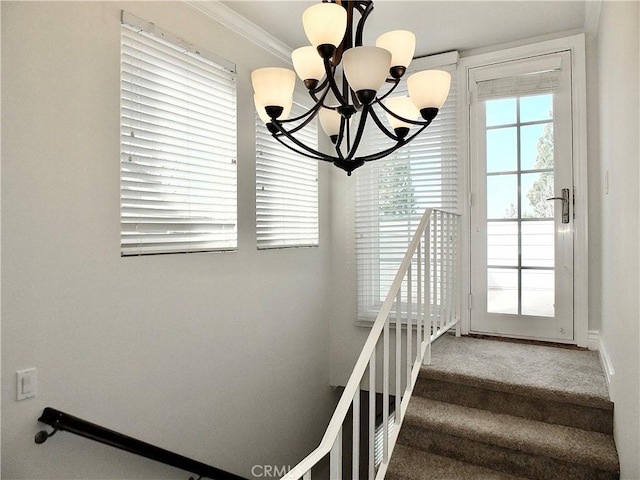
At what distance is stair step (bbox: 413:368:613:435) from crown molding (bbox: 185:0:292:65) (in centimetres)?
230

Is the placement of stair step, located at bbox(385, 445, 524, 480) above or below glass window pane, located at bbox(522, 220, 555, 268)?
below

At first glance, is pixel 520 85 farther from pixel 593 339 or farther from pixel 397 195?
pixel 593 339

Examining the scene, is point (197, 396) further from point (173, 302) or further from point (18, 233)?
point (18, 233)

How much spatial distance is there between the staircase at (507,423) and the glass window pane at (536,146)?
4.35 ft

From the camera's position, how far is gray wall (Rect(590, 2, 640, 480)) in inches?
52.9

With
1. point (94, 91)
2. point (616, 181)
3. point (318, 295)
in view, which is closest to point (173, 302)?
point (94, 91)

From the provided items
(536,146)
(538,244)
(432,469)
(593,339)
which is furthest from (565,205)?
(432,469)

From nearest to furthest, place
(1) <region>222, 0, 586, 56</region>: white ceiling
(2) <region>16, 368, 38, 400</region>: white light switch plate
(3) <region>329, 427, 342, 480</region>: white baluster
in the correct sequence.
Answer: (3) <region>329, 427, 342, 480</region>: white baluster
(2) <region>16, 368, 38, 400</region>: white light switch plate
(1) <region>222, 0, 586, 56</region>: white ceiling

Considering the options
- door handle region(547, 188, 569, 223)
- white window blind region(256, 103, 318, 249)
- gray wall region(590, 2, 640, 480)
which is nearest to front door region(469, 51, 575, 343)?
door handle region(547, 188, 569, 223)

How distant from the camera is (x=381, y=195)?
11.3 ft

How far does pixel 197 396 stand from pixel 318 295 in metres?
1.37

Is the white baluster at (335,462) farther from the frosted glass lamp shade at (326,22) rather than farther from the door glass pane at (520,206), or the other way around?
the door glass pane at (520,206)

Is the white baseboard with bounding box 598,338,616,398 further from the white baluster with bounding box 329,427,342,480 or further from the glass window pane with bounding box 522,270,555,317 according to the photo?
the white baluster with bounding box 329,427,342,480

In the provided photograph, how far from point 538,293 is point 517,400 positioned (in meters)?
1.03
